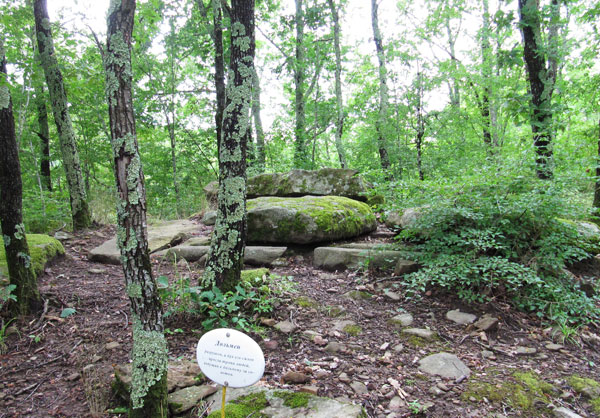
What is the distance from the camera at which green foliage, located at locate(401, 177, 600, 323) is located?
3.43 m

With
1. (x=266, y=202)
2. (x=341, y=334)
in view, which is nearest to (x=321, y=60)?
(x=266, y=202)

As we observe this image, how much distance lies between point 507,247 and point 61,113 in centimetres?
833

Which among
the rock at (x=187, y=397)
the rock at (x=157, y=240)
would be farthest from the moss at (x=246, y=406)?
the rock at (x=157, y=240)

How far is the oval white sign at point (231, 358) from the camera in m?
1.76

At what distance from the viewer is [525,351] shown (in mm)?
2980

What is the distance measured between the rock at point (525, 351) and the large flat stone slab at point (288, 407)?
1882 millimetres

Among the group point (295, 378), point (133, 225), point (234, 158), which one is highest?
point (234, 158)

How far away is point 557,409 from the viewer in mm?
2188

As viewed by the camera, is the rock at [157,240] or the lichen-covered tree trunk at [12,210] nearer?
the lichen-covered tree trunk at [12,210]

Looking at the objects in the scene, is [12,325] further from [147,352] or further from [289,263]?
[289,263]

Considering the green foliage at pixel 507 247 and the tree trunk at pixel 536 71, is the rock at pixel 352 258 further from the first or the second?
the tree trunk at pixel 536 71

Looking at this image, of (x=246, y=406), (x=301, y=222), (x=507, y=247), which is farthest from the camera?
(x=301, y=222)

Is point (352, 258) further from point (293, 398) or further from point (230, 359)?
point (230, 359)

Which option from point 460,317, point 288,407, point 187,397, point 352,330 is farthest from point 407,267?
point 187,397
